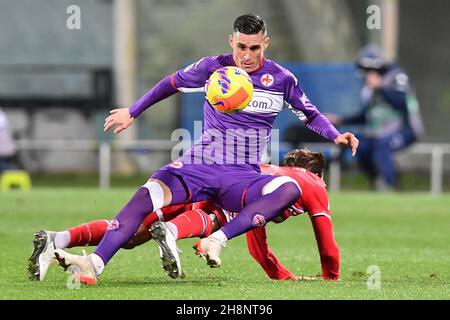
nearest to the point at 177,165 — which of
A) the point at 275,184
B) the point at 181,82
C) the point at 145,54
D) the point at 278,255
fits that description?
the point at 181,82

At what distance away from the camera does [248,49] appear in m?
8.81

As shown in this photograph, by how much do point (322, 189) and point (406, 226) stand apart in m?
6.60

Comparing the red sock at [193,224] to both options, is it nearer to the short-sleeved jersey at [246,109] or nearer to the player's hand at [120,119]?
the short-sleeved jersey at [246,109]

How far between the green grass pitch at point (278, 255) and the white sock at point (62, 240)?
25 cm

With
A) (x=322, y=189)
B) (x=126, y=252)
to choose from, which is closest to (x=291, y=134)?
(x=126, y=252)

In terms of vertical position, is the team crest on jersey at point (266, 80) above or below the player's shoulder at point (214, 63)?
below

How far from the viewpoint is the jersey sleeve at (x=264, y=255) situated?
922 centimetres

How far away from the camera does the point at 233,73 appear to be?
878 cm

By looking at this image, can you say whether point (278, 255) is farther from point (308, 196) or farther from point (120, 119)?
point (120, 119)

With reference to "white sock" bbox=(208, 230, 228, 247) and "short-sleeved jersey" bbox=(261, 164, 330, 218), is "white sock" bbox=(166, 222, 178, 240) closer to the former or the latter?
"white sock" bbox=(208, 230, 228, 247)

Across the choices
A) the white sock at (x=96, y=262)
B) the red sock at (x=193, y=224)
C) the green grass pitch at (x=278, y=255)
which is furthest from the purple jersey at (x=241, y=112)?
the white sock at (x=96, y=262)

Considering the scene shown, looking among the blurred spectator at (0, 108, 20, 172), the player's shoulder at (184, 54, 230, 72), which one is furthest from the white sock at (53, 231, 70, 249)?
the blurred spectator at (0, 108, 20, 172)

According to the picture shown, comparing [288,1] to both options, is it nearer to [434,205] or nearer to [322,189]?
[434,205]

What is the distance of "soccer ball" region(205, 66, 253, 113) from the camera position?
8703mm
